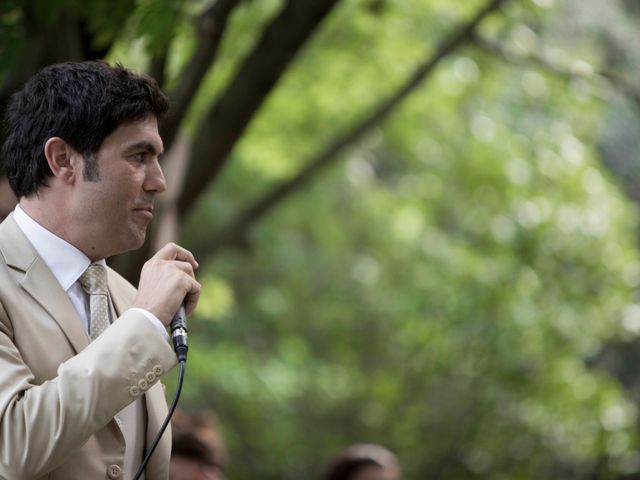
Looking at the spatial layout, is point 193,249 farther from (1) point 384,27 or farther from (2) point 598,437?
(2) point 598,437

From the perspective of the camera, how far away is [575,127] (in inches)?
558

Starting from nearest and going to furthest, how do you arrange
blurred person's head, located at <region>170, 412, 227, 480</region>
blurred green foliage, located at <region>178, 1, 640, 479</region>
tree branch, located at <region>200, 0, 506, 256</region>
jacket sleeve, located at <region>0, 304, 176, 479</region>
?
jacket sleeve, located at <region>0, 304, 176, 479</region>, blurred person's head, located at <region>170, 412, 227, 480</region>, tree branch, located at <region>200, 0, 506, 256</region>, blurred green foliage, located at <region>178, 1, 640, 479</region>

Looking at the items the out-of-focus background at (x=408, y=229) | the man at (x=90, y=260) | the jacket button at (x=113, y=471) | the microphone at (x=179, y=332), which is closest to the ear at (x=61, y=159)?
the man at (x=90, y=260)

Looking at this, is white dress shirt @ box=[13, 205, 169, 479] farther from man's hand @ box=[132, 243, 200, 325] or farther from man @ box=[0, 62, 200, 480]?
man's hand @ box=[132, 243, 200, 325]

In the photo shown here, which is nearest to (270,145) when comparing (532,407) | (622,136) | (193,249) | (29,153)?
(193,249)

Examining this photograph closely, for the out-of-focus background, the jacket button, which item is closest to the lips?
the jacket button

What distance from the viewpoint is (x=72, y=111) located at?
2.90 m

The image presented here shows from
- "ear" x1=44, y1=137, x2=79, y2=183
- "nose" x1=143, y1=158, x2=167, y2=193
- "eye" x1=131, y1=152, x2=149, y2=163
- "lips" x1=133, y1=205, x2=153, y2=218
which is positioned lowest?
"lips" x1=133, y1=205, x2=153, y2=218

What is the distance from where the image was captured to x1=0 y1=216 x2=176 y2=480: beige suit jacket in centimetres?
258

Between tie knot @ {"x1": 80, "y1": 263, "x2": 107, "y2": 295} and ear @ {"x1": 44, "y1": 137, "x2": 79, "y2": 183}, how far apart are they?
8.7 inches

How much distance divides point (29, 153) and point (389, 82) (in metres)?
8.22

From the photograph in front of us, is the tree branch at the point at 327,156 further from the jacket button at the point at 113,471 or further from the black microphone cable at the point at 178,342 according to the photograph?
the jacket button at the point at 113,471

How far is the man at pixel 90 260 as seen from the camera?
8.81 ft

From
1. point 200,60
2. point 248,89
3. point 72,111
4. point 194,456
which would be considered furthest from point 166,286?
point 248,89
